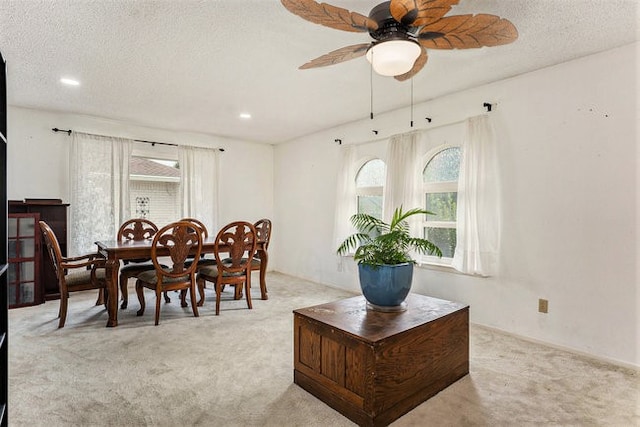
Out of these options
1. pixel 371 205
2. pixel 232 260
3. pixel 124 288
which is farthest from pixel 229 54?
pixel 124 288

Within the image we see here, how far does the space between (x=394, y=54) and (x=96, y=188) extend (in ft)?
14.8

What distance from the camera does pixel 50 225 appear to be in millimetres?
4098

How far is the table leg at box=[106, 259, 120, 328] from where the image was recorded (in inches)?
125

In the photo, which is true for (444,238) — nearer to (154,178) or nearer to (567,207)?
(567,207)

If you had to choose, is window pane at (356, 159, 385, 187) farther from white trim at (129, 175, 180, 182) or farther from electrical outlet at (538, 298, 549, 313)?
white trim at (129, 175, 180, 182)

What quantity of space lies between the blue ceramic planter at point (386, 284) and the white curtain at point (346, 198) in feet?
8.30

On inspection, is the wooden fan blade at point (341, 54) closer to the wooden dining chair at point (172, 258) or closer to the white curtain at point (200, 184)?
the wooden dining chair at point (172, 258)

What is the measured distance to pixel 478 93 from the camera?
136 inches

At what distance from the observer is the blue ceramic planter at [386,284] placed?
6.91 ft

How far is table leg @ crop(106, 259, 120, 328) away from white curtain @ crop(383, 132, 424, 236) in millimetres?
2925

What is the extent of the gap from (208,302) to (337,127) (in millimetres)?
3024

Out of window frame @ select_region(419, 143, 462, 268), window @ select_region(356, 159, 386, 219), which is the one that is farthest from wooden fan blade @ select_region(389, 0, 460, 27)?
window @ select_region(356, 159, 386, 219)

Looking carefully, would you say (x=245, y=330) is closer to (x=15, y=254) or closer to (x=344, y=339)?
(x=344, y=339)

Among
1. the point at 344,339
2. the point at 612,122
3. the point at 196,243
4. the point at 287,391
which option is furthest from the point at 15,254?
the point at 612,122
